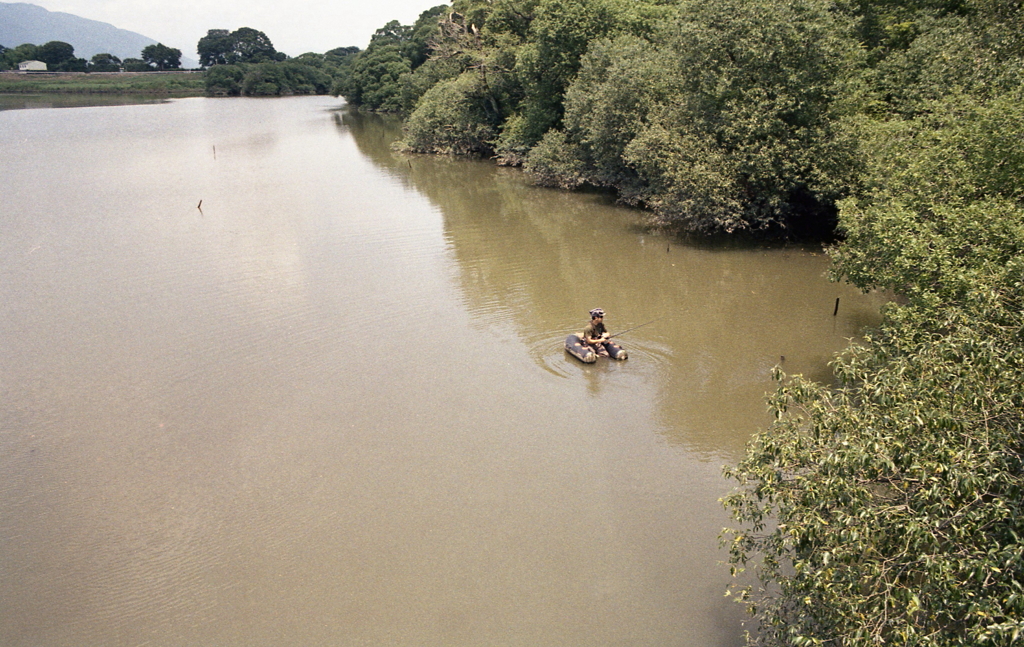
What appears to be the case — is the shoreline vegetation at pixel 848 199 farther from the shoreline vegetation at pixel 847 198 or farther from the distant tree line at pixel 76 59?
the distant tree line at pixel 76 59

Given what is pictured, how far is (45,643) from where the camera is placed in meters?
9.50

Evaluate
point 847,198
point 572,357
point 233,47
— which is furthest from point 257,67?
point 847,198

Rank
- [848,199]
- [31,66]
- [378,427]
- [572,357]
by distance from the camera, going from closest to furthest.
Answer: [378,427], [848,199], [572,357], [31,66]

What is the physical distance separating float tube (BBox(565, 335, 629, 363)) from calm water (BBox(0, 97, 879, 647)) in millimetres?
317

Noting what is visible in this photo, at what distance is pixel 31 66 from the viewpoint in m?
134

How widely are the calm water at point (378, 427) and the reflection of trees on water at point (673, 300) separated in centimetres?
11

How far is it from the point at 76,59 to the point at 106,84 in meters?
26.7

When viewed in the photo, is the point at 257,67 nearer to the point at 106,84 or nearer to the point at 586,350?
the point at 106,84

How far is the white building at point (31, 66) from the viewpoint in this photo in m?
134

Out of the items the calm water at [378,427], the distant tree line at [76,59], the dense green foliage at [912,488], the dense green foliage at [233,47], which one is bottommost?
the calm water at [378,427]

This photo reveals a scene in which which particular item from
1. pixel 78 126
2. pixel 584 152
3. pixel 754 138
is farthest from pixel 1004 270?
pixel 78 126

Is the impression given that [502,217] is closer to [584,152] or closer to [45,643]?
[584,152]

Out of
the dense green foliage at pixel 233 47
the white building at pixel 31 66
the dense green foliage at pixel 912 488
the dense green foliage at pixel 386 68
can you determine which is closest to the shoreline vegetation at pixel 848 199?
the dense green foliage at pixel 912 488

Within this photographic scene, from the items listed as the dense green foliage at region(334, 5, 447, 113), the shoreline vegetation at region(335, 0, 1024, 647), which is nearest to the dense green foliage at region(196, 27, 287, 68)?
the dense green foliage at region(334, 5, 447, 113)
